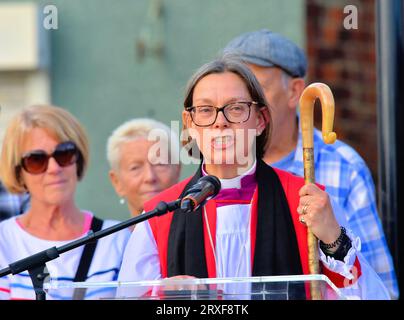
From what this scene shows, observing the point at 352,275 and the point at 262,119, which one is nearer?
the point at 352,275

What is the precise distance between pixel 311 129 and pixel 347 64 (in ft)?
11.8

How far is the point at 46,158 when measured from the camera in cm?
382

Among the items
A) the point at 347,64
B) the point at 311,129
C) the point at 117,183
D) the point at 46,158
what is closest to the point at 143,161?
the point at 117,183

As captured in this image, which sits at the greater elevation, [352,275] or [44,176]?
[44,176]

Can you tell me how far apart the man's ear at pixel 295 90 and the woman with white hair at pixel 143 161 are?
44 cm

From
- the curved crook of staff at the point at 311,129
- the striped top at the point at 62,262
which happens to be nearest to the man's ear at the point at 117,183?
the striped top at the point at 62,262

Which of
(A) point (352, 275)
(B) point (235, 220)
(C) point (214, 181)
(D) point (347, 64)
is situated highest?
(D) point (347, 64)

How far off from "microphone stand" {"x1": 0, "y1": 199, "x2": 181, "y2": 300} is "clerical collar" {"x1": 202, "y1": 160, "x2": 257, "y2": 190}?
0.38m

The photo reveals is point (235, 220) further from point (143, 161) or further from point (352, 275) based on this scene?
point (143, 161)

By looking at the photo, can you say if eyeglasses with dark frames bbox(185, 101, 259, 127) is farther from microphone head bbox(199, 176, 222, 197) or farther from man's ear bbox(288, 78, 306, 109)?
man's ear bbox(288, 78, 306, 109)

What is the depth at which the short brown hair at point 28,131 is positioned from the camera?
152 inches

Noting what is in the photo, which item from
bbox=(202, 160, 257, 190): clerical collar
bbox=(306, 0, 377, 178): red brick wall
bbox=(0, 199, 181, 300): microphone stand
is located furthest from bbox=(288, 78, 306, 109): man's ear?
bbox=(306, 0, 377, 178): red brick wall

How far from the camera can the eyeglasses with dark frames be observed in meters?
3.20

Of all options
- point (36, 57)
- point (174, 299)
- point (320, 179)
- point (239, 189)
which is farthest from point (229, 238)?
point (36, 57)
